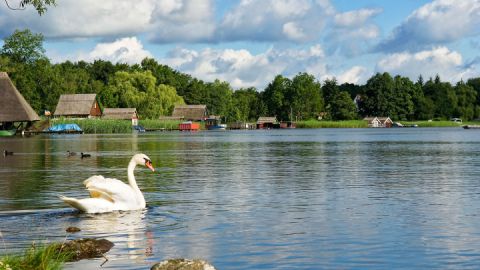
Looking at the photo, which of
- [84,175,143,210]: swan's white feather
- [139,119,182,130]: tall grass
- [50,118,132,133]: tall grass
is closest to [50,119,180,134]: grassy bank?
[50,118,132,133]: tall grass

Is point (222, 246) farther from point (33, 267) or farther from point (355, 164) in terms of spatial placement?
point (355, 164)

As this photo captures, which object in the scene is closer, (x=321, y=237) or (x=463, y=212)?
(x=321, y=237)

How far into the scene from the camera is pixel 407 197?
2711cm

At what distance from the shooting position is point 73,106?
173 metres

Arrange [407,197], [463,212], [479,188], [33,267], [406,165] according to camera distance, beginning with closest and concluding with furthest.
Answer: [33,267], [463,212], [407,197], [479,188], [406,165]

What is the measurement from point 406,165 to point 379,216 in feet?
83.5

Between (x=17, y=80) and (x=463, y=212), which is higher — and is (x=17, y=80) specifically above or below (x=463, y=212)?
above

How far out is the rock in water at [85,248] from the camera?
1509cm

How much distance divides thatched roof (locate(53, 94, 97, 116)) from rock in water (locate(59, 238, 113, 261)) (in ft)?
529

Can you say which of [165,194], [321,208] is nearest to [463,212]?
A: [321,208]

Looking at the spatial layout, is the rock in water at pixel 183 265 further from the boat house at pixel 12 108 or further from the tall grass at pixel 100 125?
the tall grass at pixel 100 125

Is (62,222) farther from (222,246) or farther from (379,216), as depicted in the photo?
(379,216)

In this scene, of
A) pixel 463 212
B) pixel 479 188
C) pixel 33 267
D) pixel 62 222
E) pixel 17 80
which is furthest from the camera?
pixel 17 80

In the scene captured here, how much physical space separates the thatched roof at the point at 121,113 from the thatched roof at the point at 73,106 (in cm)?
755
